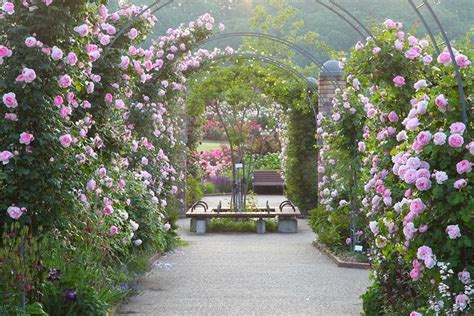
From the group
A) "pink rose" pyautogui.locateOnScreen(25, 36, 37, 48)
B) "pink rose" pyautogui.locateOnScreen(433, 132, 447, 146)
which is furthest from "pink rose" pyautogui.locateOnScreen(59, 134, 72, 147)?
"pink rose" pyautogui.locateOnScreen(433, 132, 447, 146)

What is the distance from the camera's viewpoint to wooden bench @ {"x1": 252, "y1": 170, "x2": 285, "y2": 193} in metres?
24.8

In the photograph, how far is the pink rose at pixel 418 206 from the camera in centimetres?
491

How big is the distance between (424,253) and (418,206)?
292 millimetres

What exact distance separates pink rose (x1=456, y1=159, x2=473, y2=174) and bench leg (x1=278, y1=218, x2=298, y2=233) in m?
9.86

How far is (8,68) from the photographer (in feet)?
18.9

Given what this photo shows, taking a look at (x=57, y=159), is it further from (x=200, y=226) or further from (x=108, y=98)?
(x=200, y=226)

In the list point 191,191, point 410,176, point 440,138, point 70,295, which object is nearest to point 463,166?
point 440,138

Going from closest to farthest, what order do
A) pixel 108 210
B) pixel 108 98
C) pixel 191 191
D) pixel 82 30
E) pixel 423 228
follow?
pixel 423 228 < pixel 82 30 < pixel 108 210 < pixel 108 98 < pixel 191 191

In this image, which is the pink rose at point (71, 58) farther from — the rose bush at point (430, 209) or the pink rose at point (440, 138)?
the pink rose at point (440, 138)

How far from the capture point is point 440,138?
4852 mm

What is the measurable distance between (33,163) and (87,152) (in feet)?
2.00

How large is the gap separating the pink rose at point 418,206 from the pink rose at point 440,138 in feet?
1.23

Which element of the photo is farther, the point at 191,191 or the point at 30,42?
the point at 191,191

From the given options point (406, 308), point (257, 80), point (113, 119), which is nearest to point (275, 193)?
point (257, 80)
